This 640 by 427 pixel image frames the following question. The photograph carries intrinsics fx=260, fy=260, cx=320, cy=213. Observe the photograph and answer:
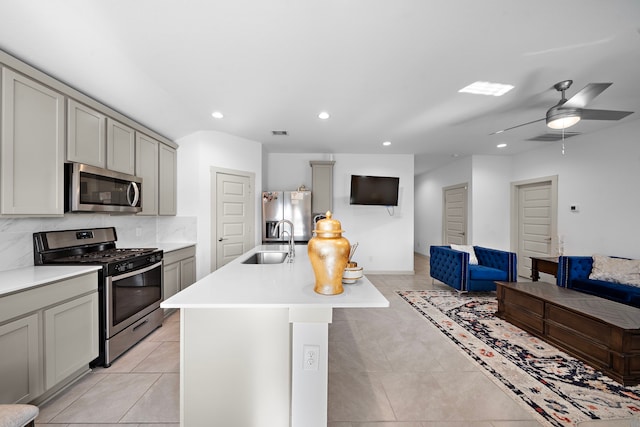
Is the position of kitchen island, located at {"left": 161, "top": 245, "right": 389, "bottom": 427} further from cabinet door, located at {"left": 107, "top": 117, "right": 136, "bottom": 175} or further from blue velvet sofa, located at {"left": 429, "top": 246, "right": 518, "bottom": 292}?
blue velvet sofa, located at {"left": 429, "top": 246, "right": 518, "bottom": 292}

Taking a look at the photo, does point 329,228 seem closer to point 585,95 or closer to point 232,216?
point 585,95

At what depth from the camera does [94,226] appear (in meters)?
2.87

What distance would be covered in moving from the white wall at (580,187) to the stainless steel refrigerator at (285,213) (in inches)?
141

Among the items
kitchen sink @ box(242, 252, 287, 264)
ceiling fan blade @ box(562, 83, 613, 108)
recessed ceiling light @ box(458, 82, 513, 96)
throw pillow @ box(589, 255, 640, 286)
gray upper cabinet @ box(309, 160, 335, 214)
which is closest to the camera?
ceiling fan blade @ box(562, 83, 613, 108)

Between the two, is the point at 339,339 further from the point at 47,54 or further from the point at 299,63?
the point at 47,54

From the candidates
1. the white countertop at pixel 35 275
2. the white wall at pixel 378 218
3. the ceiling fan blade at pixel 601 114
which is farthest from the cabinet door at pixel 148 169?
the ceiling fan blade at pixel 601 114

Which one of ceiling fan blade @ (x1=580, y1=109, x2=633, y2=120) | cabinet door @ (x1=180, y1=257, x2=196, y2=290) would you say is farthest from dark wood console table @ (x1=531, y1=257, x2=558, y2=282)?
cabinet door @ (x1=180, y1=257, x2=196, y2=290)

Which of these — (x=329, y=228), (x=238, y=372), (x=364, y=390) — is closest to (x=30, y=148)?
(x=238, y=372)

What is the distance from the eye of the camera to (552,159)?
466cm

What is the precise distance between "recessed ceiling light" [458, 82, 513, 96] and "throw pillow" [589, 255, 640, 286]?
8.82ft

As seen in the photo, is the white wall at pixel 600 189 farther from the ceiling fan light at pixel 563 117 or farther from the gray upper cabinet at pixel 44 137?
the gray upper cabinet at pixel 44 137

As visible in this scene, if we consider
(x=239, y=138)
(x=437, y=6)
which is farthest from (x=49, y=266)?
(x=437, y=6)

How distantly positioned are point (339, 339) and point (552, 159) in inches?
196

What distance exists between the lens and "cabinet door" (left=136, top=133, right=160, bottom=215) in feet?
10.5
